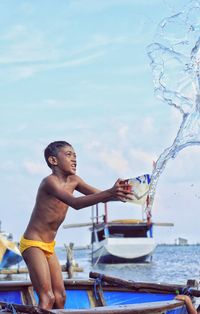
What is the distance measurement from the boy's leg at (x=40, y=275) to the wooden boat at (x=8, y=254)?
67.7ft

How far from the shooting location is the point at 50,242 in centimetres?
664

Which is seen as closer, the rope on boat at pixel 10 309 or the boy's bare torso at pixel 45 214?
the rope on boat at pixel 10 309

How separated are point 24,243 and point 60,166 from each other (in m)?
0.83

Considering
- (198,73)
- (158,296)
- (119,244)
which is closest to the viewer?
(158,296)

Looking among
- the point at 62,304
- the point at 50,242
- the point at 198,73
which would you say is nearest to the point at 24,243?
the point at 50,242

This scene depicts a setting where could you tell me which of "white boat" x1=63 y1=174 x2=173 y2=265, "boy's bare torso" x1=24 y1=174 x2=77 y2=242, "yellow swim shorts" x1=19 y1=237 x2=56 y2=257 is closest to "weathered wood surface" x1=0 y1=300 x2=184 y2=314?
"yellow swim shorts" x1=19 y1=237 x2=56 y2=257

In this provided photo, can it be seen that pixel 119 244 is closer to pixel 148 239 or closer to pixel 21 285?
pixel 148 239

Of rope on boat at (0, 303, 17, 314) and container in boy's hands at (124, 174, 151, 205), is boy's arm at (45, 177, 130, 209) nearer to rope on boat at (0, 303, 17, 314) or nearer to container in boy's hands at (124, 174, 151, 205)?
container in boy's hands at (124, 174, 151, 205)

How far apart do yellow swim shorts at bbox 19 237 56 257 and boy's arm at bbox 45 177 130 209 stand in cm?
52

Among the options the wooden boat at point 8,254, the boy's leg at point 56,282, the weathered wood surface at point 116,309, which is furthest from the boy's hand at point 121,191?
the wooden boat at point 8,254

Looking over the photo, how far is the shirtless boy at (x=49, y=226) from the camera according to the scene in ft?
21.1

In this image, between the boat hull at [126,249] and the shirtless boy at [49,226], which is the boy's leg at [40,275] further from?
the boat hull at [126,249]

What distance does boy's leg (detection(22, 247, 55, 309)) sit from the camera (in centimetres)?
641

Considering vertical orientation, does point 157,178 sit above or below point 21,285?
above
